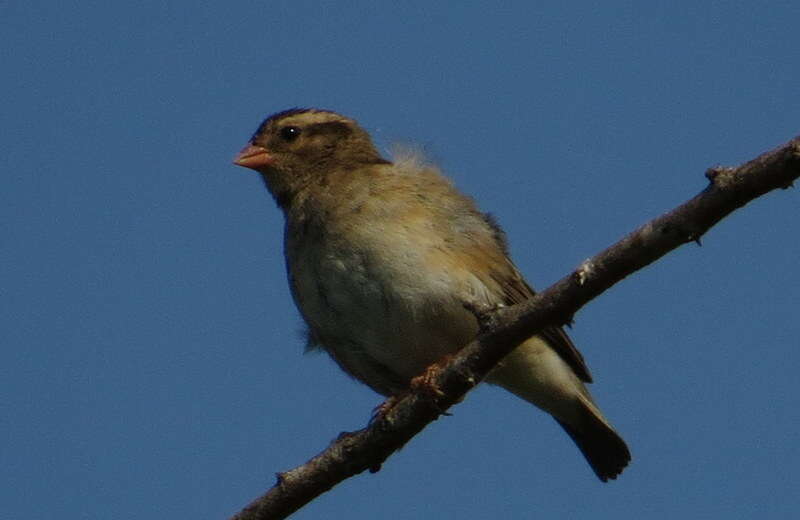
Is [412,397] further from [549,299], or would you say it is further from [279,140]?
[279,140]

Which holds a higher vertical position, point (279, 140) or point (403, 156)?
point (279, 140)

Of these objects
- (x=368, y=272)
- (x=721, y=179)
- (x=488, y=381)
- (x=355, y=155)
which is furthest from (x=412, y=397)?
(x=355, y=155)

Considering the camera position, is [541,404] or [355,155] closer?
[541,404]

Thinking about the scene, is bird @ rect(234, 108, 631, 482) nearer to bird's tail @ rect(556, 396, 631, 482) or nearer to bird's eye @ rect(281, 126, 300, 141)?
bird's tail @ rect(556, 396, 631, 482)

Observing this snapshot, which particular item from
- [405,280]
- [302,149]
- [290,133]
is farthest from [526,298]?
[290,133]

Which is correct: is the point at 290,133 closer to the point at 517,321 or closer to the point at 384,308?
the point at 384,308

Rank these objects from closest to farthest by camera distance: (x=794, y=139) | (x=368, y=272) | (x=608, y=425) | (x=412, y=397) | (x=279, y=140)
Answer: (x=794, y=139) < (x=412, y=397) < (x=368, y=272) < (x=608, y=425) < (x=279, y=140)
